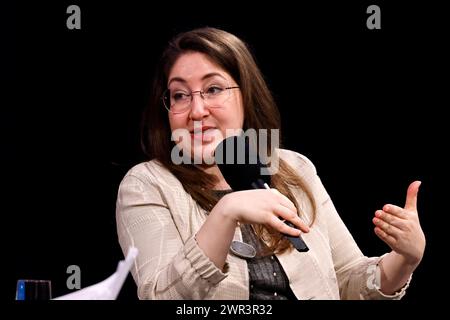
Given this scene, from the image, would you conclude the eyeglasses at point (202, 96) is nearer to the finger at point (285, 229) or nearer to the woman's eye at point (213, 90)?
the woman's eye at point (213, 90)

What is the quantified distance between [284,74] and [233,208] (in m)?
1.05

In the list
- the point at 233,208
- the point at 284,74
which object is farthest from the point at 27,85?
the point at 233,208

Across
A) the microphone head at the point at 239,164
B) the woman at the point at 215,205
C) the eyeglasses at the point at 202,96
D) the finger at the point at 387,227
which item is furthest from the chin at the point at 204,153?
the finger at the point at 387,227

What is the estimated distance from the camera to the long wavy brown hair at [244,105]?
181 cm

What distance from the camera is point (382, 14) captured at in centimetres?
216

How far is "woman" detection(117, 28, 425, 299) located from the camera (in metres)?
1.61

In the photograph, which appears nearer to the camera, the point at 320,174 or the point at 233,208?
the point at 233,208

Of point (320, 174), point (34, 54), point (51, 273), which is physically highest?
point (34, 54)

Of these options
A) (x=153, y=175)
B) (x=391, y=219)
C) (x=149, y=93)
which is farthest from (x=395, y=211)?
(x=149, y=93)

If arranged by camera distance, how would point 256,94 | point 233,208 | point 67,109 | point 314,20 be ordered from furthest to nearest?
point 314,20 < point 67,109 < point 256,94 < point 233,208

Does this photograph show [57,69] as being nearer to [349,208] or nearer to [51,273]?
[51,273]

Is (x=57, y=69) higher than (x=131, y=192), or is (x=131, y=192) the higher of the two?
(x=57, y=69)
